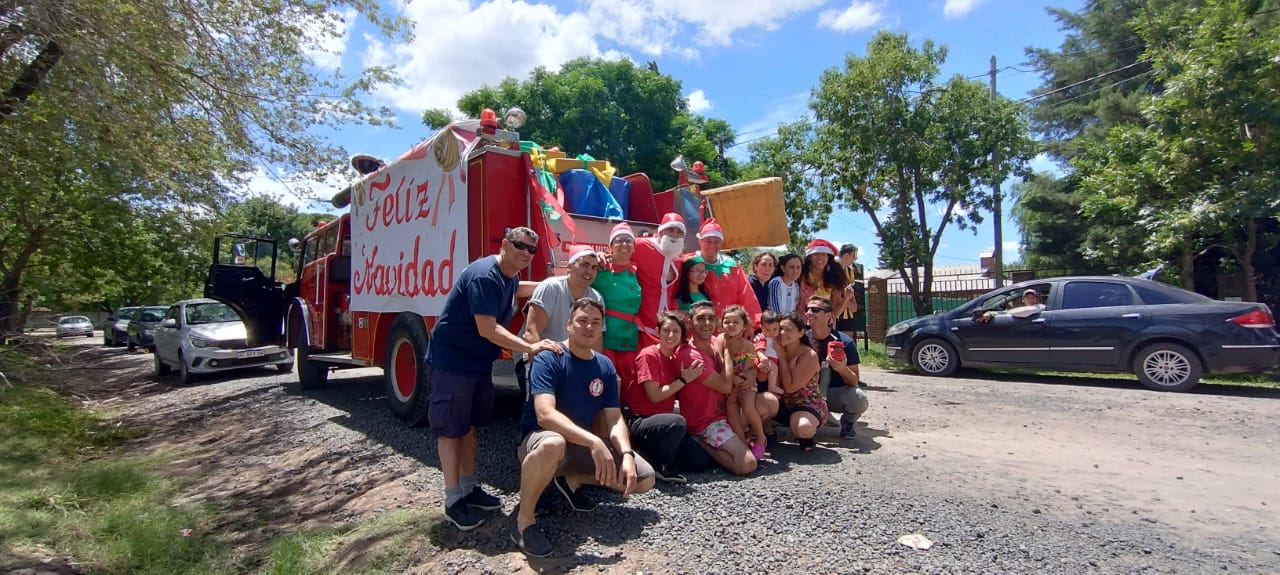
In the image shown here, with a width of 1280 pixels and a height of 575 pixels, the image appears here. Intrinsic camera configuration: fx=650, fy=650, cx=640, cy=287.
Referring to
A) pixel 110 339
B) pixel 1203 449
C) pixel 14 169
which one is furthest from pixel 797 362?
pixel 110 339

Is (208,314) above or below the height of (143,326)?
above

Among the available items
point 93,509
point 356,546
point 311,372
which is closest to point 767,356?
point 356,546

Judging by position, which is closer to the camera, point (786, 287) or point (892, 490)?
point (892, 490)

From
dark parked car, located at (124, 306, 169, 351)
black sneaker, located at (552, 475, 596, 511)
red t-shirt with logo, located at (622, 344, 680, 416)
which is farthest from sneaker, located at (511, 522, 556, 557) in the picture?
dark parked car, located at (124, 306, 169, 351)

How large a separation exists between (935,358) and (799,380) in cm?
583

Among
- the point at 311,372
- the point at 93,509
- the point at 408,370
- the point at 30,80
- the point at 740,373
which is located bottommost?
the point at 93,509

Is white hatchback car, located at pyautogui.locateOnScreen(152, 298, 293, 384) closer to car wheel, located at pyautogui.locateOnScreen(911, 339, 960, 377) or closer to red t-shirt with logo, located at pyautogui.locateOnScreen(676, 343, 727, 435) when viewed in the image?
red t-shirt with logo, located at pyautogui.locateOnScreen(676, 343, 727, 435)

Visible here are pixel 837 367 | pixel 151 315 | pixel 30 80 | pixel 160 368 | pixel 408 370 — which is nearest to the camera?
pixel 837 367

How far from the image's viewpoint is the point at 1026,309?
27.9 feet

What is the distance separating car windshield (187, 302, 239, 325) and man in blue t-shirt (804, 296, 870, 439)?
33.6ft

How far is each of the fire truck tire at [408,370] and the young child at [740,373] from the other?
2.51 m

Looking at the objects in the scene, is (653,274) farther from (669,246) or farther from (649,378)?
(649,378)

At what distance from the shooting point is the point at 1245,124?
9.45 m

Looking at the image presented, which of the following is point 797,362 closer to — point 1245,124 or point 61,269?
point 1245,124
